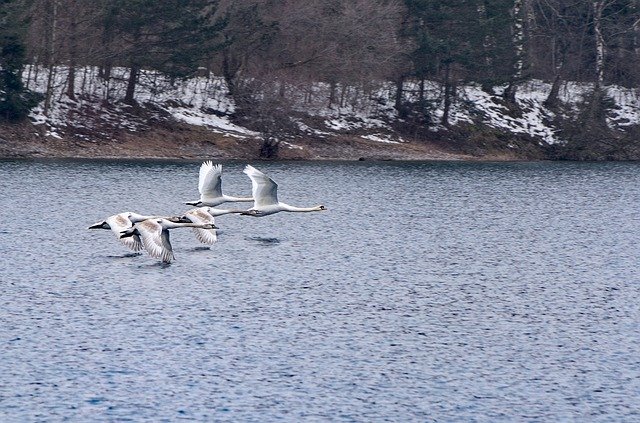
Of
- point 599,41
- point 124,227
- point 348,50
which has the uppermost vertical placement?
point 599,41

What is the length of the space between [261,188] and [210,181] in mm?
2624

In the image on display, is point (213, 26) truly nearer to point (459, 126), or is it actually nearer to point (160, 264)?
point (459, 126)

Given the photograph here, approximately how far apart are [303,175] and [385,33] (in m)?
17.0

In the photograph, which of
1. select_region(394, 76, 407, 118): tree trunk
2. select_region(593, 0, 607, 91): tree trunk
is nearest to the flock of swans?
select_region(394, 76, 407, 118): tree trunk

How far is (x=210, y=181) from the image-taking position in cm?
3738

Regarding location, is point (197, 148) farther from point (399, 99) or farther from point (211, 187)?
point (211, 187)

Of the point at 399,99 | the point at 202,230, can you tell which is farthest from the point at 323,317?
Result: the point at 399,99

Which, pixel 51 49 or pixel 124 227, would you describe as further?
pixel 51 49

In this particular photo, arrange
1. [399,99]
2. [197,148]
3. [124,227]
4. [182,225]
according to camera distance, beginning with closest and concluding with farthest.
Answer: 1. [124,227]
2. [182,225]
3. [197,148]
4. [399,99]

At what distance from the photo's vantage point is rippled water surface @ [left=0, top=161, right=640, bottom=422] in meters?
18.8

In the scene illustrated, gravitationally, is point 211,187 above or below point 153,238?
above

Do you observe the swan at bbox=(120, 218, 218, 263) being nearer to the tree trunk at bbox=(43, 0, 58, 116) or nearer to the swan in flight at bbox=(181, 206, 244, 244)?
the swan in flight at bbox=(181, 206, 244, 244)

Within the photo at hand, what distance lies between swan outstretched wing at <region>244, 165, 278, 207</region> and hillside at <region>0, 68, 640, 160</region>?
26.6 meters

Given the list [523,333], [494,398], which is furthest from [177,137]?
[494,398]
